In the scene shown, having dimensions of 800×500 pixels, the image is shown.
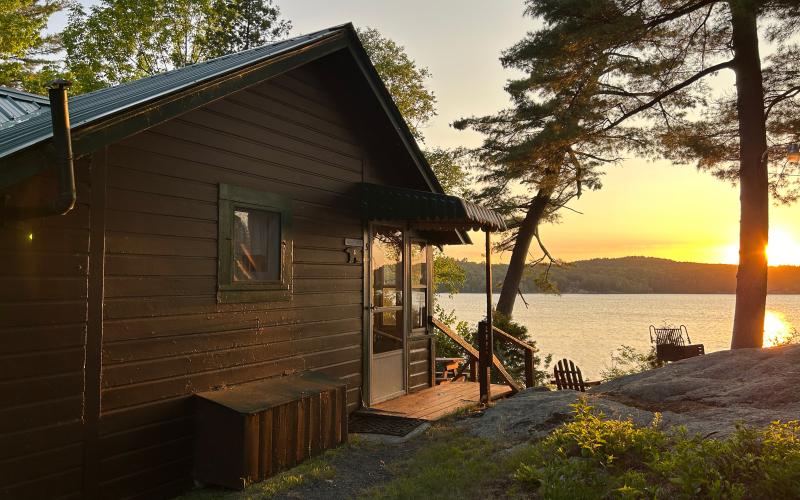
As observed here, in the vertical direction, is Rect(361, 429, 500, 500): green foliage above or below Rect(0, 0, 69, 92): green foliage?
below

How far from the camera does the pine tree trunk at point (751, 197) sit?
13.9 m

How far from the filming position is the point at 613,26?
13.7m

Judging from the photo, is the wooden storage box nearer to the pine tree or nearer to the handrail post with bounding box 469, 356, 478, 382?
the handrail post with bounding box 469, 356, 478, 382

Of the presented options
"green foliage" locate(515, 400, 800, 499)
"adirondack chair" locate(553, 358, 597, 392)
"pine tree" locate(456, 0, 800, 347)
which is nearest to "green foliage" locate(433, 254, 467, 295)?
"pine tree" locate(456, 0, 800, 347)

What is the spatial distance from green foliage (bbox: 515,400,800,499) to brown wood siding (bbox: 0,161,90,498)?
3.46 metres

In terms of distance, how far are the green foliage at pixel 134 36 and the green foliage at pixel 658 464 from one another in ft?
79.4

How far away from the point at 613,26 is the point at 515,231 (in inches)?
402

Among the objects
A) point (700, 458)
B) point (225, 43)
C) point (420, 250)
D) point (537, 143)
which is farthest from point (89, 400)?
point (225, 43)

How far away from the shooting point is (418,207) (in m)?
7.49

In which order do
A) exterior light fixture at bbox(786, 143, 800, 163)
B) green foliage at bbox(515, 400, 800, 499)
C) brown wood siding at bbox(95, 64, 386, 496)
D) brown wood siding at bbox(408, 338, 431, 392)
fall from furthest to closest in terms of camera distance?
exterior light fixture at bbox(786, 143, 800, 163) → brown wood siding at bbox(408, 338, 431, 392) → brown wood siding at bbox(95, 64, 386, 496) → green foliage at bbox(515, 400, 800, 499)

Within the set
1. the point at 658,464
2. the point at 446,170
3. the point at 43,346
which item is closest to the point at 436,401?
the point at 658,464

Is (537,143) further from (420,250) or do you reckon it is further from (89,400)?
(89,400)

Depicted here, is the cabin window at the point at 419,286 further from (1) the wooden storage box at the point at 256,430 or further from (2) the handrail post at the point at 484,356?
(1) the wooden storage box at the point at 256,430

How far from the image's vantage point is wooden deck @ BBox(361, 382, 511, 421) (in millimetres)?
7484
